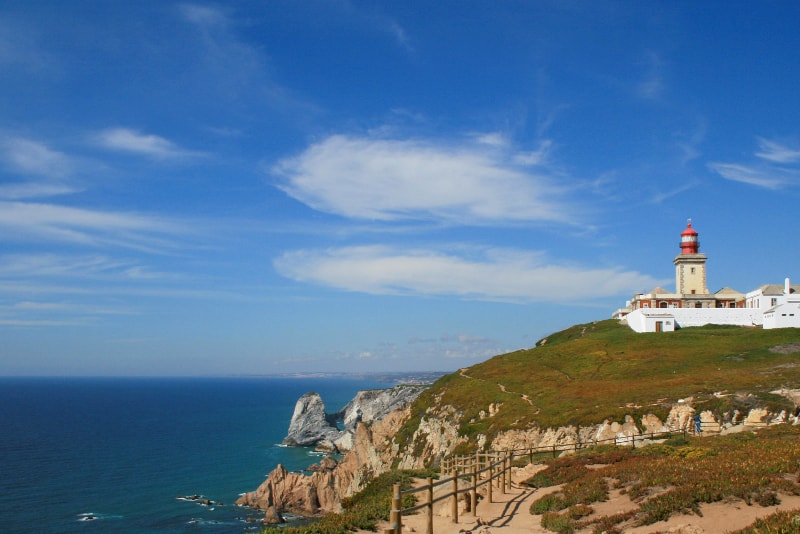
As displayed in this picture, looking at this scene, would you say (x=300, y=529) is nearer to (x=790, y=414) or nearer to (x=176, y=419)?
(x=790, y=414)

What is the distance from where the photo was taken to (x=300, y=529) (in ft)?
55.3

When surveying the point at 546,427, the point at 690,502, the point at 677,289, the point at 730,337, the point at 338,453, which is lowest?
the point at 338,453

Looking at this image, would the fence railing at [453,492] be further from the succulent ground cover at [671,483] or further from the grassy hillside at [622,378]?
the grassy hillside at [622,378]

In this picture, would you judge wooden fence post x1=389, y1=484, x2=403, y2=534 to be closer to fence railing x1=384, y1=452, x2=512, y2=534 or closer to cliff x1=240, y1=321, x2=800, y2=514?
fence railing x1=384, y1=452, x2=512, y2=534

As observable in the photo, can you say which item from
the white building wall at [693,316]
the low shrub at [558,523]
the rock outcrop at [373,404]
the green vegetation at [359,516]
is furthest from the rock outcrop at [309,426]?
the low shrub at [558,523]

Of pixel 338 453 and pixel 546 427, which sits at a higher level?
pixel 546 427

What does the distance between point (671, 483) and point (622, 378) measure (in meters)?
49.1

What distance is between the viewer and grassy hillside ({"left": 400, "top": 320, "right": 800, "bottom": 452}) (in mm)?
47250

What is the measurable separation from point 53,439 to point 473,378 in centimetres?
10307

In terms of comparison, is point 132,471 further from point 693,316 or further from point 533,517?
point 693,316

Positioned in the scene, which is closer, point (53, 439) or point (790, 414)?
A: point (790, 414)

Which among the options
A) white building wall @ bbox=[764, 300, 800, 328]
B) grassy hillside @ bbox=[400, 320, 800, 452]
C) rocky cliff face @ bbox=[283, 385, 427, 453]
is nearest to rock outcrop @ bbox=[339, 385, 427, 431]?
rocky cliff face @ bbox=[283, 385, 427, 453]

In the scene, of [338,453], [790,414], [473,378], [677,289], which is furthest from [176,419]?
[790,414]

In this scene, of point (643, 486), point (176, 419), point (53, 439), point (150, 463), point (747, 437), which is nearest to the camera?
point (643, 486)
